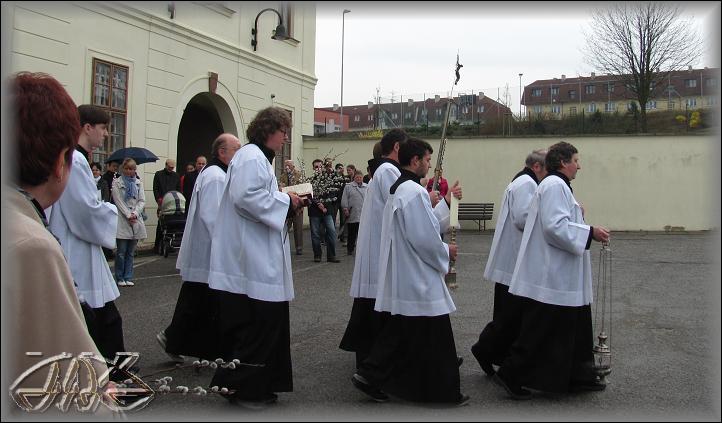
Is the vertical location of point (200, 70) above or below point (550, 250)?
above

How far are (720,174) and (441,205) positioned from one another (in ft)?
9.86

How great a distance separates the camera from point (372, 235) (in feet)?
18.4

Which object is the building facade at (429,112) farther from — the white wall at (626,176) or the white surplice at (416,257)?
the white surplice at (416,257)

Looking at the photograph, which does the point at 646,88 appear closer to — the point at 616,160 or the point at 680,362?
the point at 616,160

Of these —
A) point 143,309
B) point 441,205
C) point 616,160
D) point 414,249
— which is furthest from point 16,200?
point 616,160

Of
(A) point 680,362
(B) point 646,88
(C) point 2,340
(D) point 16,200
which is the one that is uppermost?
(B) point 646,88

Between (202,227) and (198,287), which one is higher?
(202,227)

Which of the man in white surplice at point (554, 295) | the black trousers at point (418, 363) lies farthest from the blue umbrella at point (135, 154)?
the man in white surplice at point (554, 295)

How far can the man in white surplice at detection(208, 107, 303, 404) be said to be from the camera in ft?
14.0

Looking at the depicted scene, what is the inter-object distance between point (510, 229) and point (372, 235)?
1281 mm

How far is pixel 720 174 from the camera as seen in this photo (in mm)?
1742

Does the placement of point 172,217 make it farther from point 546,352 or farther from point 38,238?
point 38,238

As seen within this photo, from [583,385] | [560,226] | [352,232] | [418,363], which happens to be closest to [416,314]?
[418,363]

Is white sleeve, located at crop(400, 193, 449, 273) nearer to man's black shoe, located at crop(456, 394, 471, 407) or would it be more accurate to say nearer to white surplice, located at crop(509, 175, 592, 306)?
white surplice, located at crop(509, 175, 592, 306)
